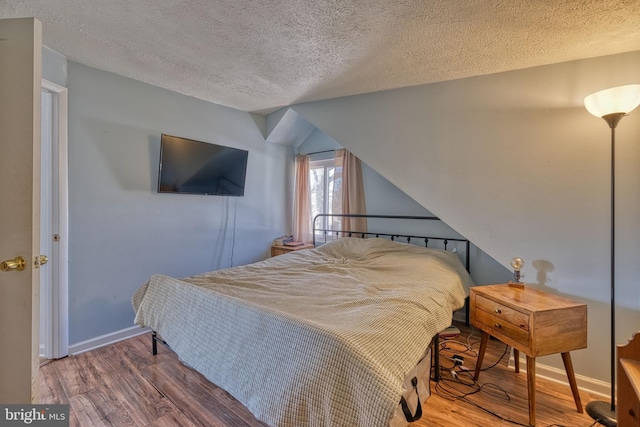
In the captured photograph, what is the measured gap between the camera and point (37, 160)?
111 centimetres

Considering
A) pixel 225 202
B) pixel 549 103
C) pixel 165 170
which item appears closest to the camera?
pixel 549 103

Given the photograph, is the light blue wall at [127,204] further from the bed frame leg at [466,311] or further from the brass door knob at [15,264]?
the bed frame leg at [466,311]

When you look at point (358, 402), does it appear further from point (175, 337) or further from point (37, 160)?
point (37, 160)

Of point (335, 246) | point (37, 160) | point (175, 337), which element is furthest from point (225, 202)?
point (37, 160)

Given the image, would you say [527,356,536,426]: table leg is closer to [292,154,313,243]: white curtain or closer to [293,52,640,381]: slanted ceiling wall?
[293,52,640,381]: slanted ceiling wall

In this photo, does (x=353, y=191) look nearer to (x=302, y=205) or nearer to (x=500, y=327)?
(x=302, y=205)

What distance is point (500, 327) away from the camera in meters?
1.73

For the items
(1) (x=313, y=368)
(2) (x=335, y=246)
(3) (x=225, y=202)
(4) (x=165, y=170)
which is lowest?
(1) (x=313, y=368)

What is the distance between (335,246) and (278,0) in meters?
2.29

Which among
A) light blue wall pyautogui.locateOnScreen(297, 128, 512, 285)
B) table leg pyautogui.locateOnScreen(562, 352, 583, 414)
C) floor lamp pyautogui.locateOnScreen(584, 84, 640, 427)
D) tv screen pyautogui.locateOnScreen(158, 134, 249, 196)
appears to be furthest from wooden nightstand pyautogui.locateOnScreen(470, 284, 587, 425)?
tv screen pyautogui.locateOnScreen(158, 134, 249, 196)

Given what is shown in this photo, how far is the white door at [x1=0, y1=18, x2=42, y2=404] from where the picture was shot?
107cm

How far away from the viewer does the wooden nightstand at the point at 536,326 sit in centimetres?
153

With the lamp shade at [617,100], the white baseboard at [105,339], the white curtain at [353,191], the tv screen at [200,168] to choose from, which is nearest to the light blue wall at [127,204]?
the white baseboard at [105,339]

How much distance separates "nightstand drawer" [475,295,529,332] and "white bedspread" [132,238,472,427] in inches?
7.4
